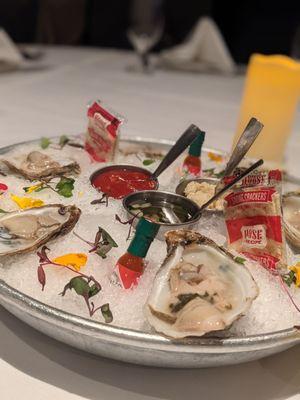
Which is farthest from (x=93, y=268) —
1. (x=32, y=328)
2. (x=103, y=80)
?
(x=103, y=80)

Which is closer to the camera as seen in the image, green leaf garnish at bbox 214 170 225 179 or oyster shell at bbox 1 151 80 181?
oyster shell at bbox 1 151 80 181

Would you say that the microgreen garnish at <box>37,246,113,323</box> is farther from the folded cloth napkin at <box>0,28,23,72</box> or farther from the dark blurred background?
the dark blurred background

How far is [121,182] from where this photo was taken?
120 cm

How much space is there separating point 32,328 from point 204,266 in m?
0.32

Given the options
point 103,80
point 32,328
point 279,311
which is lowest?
point 103,80

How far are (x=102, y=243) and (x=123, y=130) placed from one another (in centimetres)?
114

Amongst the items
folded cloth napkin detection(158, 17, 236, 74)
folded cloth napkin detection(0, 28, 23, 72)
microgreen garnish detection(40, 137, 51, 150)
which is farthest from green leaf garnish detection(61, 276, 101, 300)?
folded cloth napkin detection(158, 17, 236, 74)

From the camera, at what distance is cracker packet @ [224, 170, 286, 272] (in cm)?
94

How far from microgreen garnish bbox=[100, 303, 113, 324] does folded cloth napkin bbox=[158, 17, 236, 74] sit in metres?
2.55

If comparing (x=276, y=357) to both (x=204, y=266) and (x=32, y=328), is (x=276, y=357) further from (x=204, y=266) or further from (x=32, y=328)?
(x=32, y=328)

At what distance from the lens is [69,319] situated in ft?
2.32

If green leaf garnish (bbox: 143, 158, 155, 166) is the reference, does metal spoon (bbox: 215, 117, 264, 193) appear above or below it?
above

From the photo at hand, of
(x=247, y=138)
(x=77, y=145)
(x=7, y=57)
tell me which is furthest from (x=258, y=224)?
(x=7, y=57)

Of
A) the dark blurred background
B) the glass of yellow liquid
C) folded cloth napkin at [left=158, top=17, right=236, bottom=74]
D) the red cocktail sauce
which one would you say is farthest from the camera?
the dark blurred background
